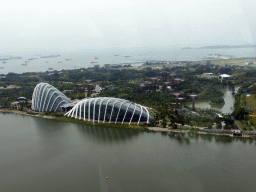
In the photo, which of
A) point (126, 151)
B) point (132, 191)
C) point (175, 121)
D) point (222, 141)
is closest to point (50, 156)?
point (126, 151)

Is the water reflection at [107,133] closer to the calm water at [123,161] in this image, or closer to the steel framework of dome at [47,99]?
the calm water at [123,161]

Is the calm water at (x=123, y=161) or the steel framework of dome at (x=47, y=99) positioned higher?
the steel framework of dome at (x=47, y=99)

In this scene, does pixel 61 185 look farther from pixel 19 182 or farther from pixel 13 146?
pixel 13 146

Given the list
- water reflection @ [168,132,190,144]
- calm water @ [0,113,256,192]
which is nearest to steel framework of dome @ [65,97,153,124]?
calm water @ [0,113,256,192]

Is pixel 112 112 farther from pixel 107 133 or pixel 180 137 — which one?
pixel 180 137

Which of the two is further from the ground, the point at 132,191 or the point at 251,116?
the point at 251,116

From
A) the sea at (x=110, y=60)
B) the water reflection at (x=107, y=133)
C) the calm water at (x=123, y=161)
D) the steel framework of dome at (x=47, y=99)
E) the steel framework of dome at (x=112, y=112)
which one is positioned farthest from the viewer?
the sea at (x=110, y=60)

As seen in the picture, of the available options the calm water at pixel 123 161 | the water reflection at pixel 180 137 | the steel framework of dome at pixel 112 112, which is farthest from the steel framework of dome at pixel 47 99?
the water reflection at pixel 180 137
